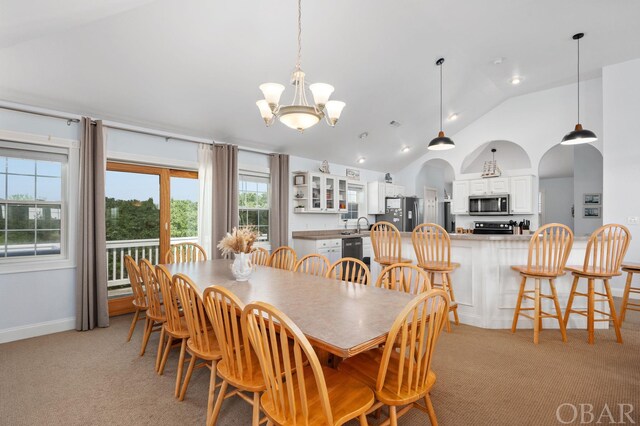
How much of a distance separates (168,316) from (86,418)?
725mm

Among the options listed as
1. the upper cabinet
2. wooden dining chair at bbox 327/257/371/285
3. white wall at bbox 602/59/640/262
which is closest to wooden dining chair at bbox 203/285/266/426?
wooden dining chair at bbox 327/257/371/285

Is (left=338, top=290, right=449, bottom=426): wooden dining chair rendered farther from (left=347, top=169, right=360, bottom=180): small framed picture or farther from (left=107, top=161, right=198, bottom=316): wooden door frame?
(left=347, top=169, right=360, bottom=180): small framed picture

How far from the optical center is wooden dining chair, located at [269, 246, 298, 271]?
10.9ft

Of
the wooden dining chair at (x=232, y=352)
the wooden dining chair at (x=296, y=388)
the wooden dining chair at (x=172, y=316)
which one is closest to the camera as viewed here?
the wooden dining chair at (x=296, y=388)

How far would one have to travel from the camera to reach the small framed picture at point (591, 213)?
266 inches

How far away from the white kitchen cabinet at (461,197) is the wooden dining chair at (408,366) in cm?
594

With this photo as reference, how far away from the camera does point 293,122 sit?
236 cm

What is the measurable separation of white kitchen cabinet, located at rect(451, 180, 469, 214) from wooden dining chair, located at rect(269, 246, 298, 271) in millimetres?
4884

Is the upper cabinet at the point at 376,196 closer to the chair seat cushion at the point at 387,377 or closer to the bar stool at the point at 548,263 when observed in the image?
the bar stool at the point at 548,263

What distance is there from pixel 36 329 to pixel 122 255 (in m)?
1.25

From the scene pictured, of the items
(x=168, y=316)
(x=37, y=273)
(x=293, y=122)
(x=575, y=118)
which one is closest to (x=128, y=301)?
(x=37, y=273)

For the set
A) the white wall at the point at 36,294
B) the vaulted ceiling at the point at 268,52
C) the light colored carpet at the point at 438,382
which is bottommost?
the light colored carpet at the point at 438,382

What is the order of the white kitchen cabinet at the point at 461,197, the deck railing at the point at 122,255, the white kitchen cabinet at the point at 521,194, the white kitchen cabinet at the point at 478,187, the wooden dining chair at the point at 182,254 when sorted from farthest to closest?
the white kitchen cabinet at the point at 461,197 < the white kitchen cabinet at the point at 478,187 < the white kitchen cabinet at the point at 521,194 < the deck railing at the point at 122,255 < the wooden dining chair at the point at 182,254

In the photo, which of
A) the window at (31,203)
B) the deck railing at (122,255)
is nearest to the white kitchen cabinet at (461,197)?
the deck railing at (122,255)
